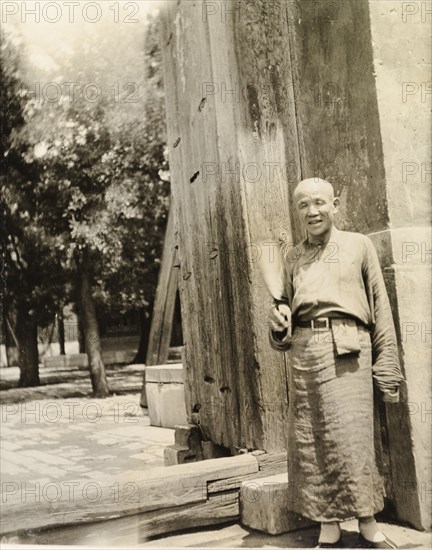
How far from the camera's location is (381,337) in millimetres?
2775

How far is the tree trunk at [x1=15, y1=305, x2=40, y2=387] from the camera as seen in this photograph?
42.6 ft

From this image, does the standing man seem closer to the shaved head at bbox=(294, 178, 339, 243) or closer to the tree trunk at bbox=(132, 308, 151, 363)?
the shaved head at bbox=(294, 178, 339, 243)

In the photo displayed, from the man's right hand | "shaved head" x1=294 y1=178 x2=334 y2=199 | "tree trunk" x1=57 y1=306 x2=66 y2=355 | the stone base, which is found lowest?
the stone base

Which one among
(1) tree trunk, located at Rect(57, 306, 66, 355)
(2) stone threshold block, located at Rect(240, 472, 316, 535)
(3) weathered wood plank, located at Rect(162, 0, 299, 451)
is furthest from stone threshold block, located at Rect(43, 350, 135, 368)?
(2) stone threshold block, located at Rect(240, 472, 316, 535)

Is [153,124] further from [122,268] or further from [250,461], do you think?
[250,461]

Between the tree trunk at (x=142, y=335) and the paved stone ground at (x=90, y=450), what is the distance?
397 millimetres

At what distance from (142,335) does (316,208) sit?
43.7ft

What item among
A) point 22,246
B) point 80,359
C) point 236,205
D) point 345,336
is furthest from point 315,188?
point 80,359

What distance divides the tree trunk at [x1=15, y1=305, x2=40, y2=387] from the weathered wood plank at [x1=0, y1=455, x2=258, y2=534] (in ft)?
33.0

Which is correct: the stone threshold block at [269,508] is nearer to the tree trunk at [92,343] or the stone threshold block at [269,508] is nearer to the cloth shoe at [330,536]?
the cloth shoe at [330,536]

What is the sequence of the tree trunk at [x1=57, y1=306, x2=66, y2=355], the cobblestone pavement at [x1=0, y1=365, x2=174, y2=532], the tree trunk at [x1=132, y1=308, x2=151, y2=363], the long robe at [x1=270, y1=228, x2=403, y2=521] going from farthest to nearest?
the tree trunk at [x1=132, y1=308, x2=151, y2=363]
the tree trunk at [x1=57, y1=306, x2=66, y2=355]
the cobblestone pavement at [x1=0, y1=365, x2=174, y2=532]
the long robe at [x1=270, y1=228, x2=403, y2=521]

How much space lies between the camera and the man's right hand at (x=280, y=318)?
281cm

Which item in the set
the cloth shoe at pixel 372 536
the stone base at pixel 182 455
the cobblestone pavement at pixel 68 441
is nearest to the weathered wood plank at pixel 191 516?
the cobblestone pavement at pixel 68 441

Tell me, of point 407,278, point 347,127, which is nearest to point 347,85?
point 347,127
